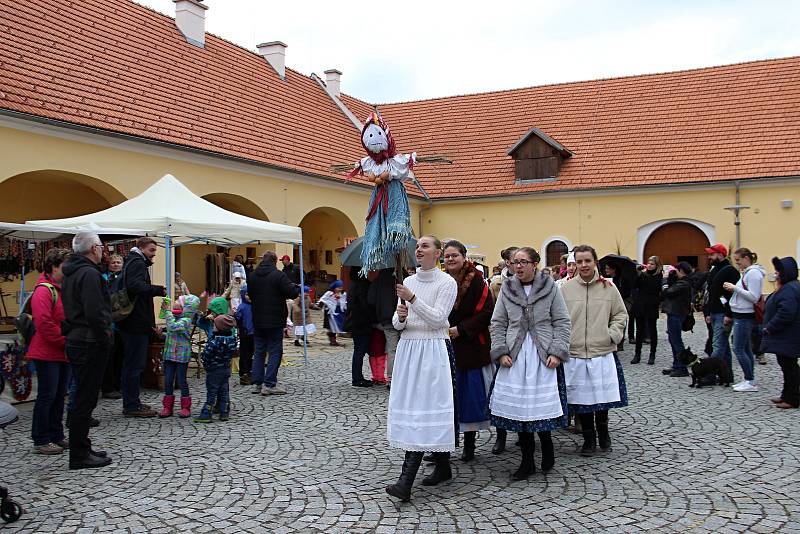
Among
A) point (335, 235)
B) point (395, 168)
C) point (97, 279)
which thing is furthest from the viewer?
point (335, 235)

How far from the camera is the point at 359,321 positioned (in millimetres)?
9039

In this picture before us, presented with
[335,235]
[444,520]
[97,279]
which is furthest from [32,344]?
[335,235]

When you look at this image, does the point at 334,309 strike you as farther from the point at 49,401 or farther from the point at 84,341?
the point at 84,341

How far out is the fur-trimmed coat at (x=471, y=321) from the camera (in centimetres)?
534

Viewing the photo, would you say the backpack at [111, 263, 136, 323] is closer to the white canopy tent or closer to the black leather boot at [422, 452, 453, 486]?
the white canopy tent

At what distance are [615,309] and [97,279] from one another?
4.30m

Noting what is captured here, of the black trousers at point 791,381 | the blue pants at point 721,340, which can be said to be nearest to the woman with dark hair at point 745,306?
the blue pants at point 721,340

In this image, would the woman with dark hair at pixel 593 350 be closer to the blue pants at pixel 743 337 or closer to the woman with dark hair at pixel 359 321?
the blue pants at pixel 743 337

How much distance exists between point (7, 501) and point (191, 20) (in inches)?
670

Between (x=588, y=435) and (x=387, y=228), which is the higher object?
(x=387, y=228)

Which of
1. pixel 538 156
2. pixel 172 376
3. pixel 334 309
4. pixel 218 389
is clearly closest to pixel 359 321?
pixel 218 389

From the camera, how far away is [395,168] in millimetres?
6027

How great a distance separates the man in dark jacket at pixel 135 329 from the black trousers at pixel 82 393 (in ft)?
6.11

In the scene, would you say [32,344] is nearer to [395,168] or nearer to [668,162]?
[395,168]
